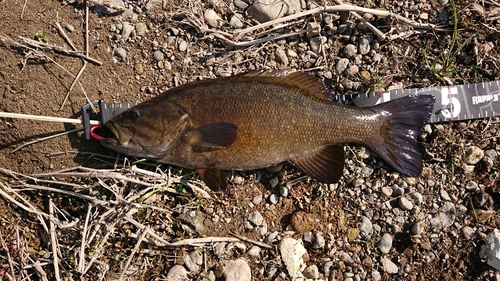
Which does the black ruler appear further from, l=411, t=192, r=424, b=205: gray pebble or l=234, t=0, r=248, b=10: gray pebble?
l=234, t=0, r=248, b=10: gray pebble

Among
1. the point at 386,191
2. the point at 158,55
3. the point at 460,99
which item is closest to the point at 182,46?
the point at 158,55

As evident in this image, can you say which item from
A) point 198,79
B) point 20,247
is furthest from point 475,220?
point 20,247

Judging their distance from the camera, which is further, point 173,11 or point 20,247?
point 173,11

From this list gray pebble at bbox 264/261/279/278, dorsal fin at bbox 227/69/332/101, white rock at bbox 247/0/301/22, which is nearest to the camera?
dorsal fin at bbox 227/69/332/101

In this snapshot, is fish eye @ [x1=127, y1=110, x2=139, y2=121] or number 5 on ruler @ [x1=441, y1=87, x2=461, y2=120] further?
number 5 on ruler @ [x1=441, y1=87, x2=461, y2=120]

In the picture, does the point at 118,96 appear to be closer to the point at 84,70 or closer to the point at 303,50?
the point at 84,70

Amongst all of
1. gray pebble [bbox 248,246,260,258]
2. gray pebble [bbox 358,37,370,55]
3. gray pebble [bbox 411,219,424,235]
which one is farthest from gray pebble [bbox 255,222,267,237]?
gray pebble [bbox 358,37,370,55]

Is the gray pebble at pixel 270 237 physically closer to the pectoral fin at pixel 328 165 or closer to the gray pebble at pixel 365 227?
the pectoral fin at pixel 328 165
